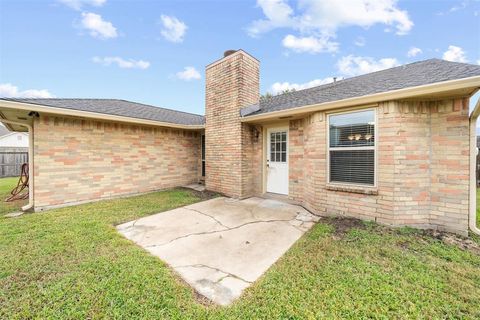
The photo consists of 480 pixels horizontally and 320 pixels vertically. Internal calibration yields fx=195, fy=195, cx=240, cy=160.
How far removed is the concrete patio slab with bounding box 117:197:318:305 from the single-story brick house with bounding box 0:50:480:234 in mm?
1201

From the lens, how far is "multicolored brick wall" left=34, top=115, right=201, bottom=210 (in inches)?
208

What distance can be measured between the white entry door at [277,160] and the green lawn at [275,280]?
2759 mm

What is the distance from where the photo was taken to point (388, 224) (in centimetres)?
396

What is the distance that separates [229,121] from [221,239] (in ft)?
13.7

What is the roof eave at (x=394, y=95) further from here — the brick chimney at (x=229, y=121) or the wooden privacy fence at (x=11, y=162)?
the wooden privacy fence at (x=11, y=162)

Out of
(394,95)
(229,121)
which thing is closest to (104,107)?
(229,121)

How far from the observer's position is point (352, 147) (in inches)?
175

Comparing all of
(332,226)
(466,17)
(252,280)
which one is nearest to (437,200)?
(332,226)

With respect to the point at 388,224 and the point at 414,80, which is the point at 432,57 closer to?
the point at 414,80

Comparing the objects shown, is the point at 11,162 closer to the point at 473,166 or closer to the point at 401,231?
the point at 401,231

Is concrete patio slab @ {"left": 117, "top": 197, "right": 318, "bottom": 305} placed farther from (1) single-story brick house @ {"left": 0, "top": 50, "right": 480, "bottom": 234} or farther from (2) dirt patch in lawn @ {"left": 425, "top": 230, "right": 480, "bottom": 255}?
(2) dirt patch in lawn @ {"left": 425, "top": 230, "right": 480, "bottom": 255}

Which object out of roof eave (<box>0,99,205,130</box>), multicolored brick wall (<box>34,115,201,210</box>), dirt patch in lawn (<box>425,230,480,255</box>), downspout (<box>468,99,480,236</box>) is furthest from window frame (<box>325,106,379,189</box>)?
multicolored brick wall (<box>34,115,201,210</box>)

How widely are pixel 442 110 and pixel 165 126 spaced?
7671mm

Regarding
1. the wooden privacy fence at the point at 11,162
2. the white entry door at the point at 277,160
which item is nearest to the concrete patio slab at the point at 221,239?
the white entry door at the point at 277,160
